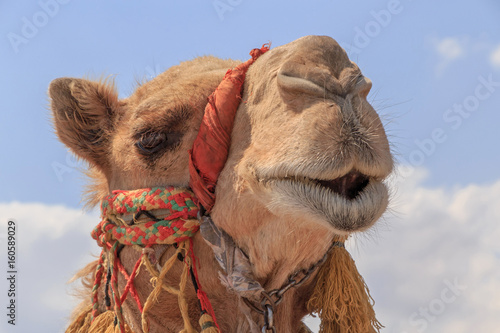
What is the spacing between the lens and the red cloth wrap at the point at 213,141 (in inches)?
147

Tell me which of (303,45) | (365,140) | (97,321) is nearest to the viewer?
(365,140)

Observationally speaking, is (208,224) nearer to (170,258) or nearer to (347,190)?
(170,258)

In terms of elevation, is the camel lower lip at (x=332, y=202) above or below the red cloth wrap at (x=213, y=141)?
below

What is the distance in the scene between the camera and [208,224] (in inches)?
147

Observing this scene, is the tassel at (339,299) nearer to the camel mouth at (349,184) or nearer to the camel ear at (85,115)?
the camel mouth at (349,184)

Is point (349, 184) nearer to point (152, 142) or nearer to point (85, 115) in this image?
point (152, 142)

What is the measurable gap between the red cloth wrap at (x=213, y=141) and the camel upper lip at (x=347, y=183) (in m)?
0.73

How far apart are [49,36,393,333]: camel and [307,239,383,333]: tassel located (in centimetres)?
9

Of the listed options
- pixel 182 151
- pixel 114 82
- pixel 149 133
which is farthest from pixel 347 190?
pixel 114 82

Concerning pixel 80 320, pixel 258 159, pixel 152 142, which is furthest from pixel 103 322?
pixel 258 159

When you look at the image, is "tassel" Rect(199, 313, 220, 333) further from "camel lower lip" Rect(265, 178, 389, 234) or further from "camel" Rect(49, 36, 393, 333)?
"camel lower lip" Rect(265, 178, 389, 234)

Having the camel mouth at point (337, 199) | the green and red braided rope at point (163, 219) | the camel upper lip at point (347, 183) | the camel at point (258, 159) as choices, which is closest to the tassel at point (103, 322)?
the camel at point (258, 159)

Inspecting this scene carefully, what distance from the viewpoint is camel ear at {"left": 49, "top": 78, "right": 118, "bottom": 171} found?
14.5 feet

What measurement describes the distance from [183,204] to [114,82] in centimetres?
131
